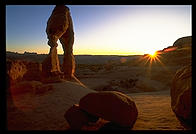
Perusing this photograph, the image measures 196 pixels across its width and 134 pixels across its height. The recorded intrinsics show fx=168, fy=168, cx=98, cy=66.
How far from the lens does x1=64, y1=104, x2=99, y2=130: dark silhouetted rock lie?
202 inches

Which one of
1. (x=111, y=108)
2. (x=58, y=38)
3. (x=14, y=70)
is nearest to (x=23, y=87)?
(x=14, y=70)

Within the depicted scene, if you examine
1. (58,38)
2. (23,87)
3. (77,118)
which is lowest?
(77,118)

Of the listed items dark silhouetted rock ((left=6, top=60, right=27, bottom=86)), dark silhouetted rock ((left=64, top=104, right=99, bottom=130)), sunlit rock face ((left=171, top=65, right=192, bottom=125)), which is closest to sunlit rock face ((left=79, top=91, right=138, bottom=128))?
dark silhouetted rock ((left=64, top=104, right=99, bottom=130))

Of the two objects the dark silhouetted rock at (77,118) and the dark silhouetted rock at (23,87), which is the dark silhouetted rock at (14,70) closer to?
the dark silhouetted rock at (23,87)

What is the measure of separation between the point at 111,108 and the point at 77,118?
1099 millimetres

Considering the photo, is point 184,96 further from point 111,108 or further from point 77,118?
point 77,118

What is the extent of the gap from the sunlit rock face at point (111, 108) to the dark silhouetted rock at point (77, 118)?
0.58ft

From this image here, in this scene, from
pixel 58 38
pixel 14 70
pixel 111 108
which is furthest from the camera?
pixel 58 38

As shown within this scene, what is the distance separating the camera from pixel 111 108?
5102mm

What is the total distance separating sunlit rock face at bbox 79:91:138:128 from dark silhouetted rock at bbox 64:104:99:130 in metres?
0.18

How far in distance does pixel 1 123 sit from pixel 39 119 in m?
1.43

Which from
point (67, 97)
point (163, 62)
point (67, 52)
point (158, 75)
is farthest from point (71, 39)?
point (163, 62)

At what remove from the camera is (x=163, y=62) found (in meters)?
29.4

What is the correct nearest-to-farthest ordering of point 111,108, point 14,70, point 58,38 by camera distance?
point 111,108 → point 14,70 → point 58,38
